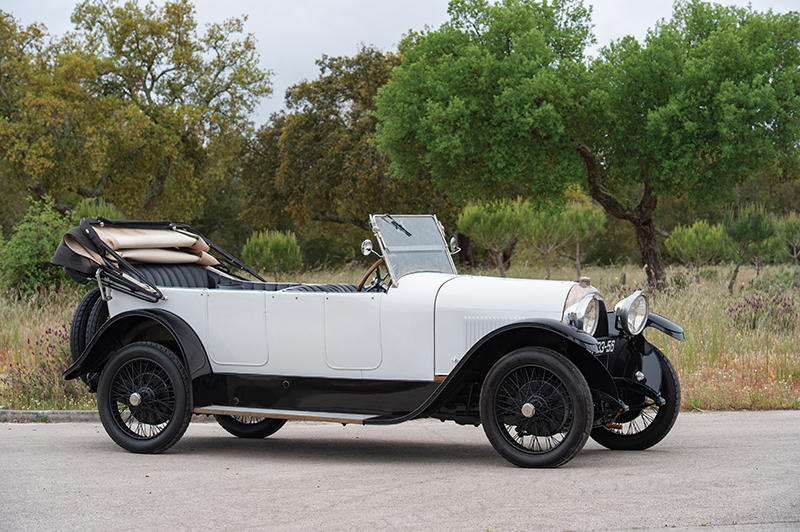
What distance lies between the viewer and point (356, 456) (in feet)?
27.9

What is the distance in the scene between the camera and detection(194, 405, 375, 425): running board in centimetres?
777

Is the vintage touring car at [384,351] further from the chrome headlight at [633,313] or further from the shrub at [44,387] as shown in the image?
the shrub at [44,387]

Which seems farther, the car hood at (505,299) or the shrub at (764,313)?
the shrub at (764,313)

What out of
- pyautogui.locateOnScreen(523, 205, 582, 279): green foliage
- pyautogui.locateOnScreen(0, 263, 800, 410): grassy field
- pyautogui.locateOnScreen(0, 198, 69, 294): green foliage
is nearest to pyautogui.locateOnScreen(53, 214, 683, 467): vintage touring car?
pyautogui.locateOnScreen(0, 263, 800, 410): grassy field

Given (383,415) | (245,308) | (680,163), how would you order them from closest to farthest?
(383,415), (245,308), (680,163)

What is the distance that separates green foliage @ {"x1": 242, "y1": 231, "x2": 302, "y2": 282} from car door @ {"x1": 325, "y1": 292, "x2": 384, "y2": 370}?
23.6m

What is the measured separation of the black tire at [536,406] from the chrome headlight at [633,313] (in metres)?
0.91

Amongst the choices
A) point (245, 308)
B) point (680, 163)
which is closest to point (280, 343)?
point (245, 308)

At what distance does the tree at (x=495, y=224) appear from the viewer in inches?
1245

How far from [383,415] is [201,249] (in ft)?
9.92

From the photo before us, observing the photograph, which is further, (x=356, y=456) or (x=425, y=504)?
(x=356, y=456)

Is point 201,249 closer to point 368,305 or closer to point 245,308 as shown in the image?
point 245,308

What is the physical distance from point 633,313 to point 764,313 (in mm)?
9631

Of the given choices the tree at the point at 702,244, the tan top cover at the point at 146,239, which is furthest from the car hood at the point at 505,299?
the tree at the point at 702,244
